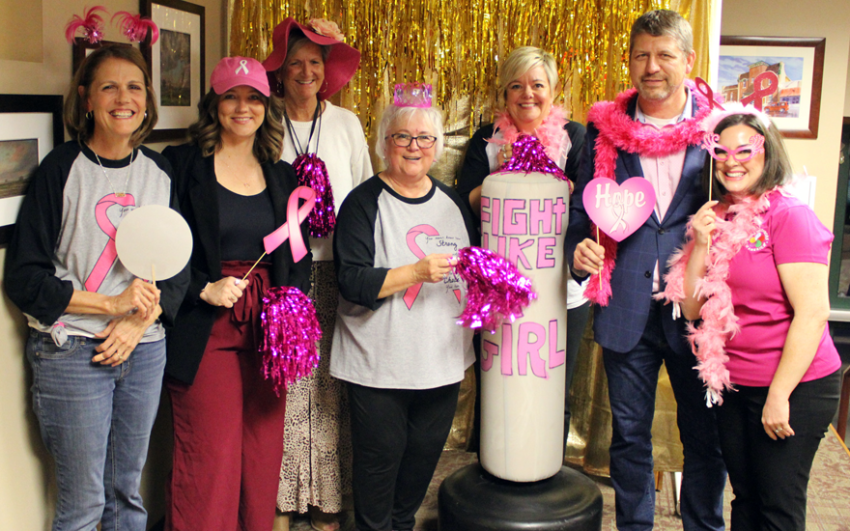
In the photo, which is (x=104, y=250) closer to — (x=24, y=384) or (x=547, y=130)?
(x=24, y=384)

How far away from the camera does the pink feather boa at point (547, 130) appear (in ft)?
8.29

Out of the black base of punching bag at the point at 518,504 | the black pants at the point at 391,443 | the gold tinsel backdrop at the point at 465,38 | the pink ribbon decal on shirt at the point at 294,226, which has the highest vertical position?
the gold tinsel backdrop at the point at 465,38

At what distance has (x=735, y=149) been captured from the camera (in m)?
1.82

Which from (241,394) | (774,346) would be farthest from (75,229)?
(774,346)

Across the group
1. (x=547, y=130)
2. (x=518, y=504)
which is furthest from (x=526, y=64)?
(x=518, y=504)

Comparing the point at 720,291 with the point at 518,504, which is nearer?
the point at 720,291

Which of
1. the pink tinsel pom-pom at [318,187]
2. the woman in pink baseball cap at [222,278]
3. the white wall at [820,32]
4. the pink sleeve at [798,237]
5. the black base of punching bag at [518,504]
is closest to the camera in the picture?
the pink sleeve at [798,237]

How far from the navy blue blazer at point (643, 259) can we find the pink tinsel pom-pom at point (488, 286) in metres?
0.26

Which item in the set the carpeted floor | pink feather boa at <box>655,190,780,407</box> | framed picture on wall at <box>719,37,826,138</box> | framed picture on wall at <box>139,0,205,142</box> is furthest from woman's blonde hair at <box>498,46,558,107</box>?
framed picture on wall at <box>719,37,826,138</box>

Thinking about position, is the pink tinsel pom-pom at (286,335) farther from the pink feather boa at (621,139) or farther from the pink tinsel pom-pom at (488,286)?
the pink feather boa at (621,139)

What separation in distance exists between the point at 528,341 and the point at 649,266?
429 millimetres

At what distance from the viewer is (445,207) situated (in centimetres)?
224

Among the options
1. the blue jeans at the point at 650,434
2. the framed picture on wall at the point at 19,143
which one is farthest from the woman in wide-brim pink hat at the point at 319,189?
the blue jeans at the point at 650,434

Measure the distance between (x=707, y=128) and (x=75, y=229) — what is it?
166 cm
